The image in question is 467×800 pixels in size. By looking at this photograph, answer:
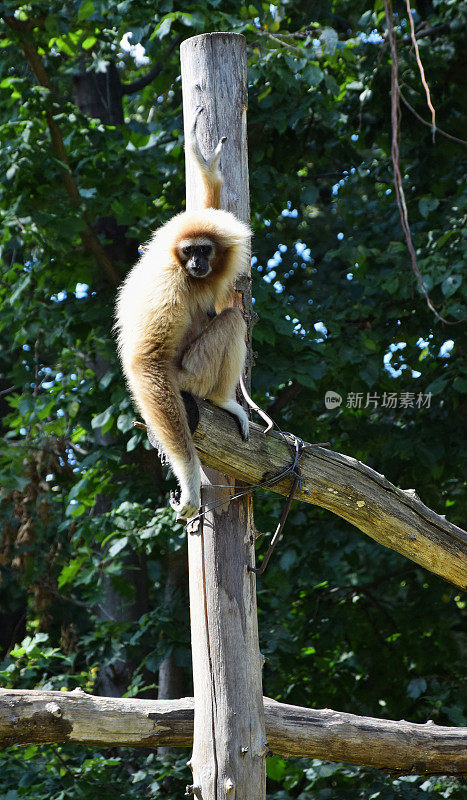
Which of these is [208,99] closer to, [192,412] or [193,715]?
[192,412]

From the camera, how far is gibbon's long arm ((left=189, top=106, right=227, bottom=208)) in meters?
3.31

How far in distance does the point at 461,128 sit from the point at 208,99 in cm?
389

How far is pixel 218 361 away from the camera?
3.46 metres

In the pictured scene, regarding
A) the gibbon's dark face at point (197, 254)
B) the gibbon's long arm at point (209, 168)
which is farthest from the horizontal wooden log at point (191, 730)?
the gibbon's long arm at point (209, 168)

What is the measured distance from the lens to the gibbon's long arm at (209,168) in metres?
3.31

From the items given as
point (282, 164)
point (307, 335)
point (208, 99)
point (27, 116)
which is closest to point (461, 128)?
point (282, 164)

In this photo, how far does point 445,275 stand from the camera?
5344 mm

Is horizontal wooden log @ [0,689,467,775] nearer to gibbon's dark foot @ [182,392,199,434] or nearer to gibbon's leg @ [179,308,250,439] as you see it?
gibbon's dark foot @ [182,392,199,434]

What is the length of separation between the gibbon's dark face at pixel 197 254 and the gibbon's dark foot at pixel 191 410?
58cm

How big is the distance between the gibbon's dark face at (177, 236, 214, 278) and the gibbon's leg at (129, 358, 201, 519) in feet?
1.88

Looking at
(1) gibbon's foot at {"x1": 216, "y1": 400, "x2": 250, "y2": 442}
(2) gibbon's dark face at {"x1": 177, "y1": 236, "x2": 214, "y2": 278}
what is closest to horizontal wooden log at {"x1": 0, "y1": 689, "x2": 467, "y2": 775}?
(1) gibbon's foot at {"x1": 216, "y1": 400, "x2": 250, "y2": 442}

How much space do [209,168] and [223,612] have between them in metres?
1.82

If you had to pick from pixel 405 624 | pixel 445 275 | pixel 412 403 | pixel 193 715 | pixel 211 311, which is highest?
pixel 445 275

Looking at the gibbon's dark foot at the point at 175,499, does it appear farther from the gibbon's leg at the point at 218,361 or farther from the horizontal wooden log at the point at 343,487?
the gibbon's leg at the point at 218,361
